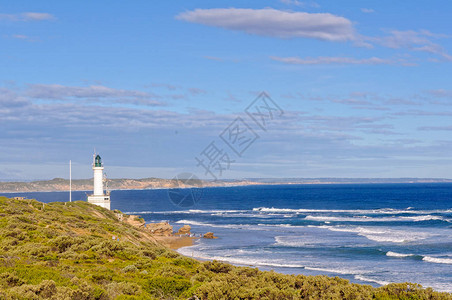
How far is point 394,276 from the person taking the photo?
29.0 m

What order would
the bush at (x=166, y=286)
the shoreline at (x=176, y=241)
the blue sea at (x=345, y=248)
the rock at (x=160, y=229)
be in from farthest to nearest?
the rock at (x=160, y=229) < the shoreline at (x=176, y=241) < the blue sea at (x=345, y=248) < the bush at (x=166, y=286)

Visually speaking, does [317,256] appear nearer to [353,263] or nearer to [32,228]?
[353,263]

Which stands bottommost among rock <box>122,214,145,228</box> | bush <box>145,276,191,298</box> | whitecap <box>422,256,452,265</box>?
whitecap <box>422,256,452,265</box>

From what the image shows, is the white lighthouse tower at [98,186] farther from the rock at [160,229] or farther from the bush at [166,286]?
the bush at [166,286]

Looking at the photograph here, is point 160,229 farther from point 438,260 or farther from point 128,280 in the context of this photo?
point 128,280

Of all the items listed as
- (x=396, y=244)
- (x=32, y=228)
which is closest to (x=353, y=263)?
(x=396, y=244)

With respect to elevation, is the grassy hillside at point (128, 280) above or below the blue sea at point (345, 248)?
above

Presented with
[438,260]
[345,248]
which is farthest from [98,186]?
[438,260]

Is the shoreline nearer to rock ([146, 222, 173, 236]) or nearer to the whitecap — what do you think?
rock ([146, 222, 173, 236])

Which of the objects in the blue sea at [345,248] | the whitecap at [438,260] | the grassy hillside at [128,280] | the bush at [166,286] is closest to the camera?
the grassy hillside at [128,280]

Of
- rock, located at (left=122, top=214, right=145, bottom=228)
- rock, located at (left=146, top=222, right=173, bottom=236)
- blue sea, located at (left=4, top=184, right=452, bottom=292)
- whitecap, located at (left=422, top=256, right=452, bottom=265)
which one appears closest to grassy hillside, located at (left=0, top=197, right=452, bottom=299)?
blue sea, located at (left=4, top=184, right=452, bottom=292)

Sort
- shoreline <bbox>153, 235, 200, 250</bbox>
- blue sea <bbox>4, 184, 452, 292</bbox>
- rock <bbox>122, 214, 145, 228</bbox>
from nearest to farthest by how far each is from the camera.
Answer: blue sea <bbox>4, 184, 452, 292</bbox> < shoreline <bbox>153, 235, 200, 250</bbox> < rock <bbox>122, 214, 145, 228</bbox>

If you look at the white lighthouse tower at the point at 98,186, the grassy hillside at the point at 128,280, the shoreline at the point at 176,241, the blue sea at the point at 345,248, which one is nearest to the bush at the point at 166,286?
the grassy hillside at the point at 128,280

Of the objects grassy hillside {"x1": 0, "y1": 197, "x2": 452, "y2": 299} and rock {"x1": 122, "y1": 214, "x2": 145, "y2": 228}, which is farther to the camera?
rock {"x1": 122, "y1": 214, "x2": 145, "y2": 228}
